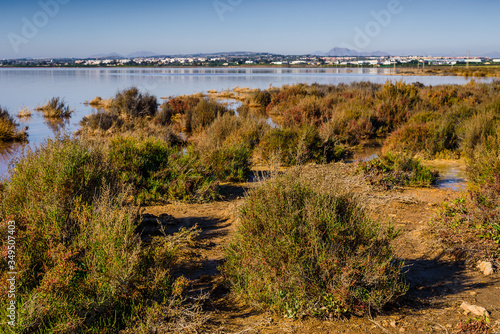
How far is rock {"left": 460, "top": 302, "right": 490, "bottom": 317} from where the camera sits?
11.1 feet

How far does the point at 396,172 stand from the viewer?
8008 mm

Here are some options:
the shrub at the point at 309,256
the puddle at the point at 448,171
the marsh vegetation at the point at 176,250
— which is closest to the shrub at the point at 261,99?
the puddle at the point at 448,171

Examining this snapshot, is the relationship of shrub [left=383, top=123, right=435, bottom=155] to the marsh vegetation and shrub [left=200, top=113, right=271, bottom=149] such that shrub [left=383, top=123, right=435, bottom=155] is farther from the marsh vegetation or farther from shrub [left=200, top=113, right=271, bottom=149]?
the marsh vegetation

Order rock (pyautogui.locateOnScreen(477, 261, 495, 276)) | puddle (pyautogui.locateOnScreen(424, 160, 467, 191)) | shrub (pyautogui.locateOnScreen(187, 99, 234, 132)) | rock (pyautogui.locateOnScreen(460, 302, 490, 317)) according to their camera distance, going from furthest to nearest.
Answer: shrub (pyautogui.locateOnScreen(187, 99, 234, 132)) → puddle (pyautogui.locateOnScreen(424, 160, 467, 191)) → rock (pyautogui.locateOnScreen(477, 261, 495, 276)) → rock (pyautogui.locateOnScreen(460, 302, 490, 317))

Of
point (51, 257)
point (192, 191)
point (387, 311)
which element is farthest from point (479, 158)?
point (51, 257)

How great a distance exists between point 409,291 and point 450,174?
249 inches

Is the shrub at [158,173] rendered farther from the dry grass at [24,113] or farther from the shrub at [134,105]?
the dry grass at [24,113]

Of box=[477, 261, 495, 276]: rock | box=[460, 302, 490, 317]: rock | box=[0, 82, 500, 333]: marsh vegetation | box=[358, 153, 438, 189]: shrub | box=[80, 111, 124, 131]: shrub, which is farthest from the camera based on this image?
box=[80, 111, 124, 131]: shrub

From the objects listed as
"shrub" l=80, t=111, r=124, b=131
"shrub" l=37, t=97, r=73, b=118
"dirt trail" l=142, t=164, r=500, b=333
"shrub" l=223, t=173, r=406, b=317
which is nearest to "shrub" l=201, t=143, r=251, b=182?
"dirt trail" l=142, t=164, r=500, b=333

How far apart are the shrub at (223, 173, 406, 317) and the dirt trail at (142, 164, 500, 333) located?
0.12m

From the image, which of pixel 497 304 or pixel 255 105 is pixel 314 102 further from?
pixel 497 304

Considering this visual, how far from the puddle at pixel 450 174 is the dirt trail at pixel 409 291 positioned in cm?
230

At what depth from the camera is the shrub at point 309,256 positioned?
3348mm

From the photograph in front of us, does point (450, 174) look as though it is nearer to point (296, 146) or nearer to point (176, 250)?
point (296, 146)
